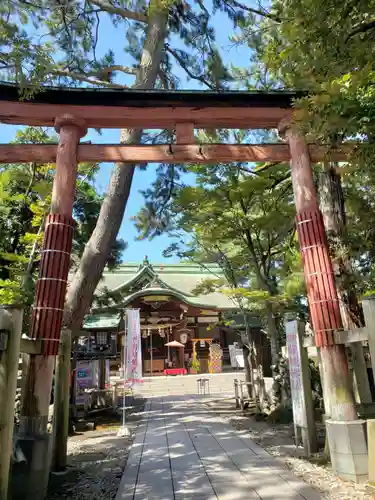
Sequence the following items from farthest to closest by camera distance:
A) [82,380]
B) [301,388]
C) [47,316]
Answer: [82,380], [301,388], [47,316]

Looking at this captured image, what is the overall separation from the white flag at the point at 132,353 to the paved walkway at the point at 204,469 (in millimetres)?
1108

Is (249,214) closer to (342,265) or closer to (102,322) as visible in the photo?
(342,265)

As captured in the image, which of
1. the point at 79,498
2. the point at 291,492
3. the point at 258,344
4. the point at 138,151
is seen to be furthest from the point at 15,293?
the point at 258,344

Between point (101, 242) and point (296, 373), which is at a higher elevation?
point (101, 242)

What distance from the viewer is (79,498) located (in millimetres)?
4105

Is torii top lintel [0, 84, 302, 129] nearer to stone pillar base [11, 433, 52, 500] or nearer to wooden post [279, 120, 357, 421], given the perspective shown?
wooden post [279, 120, 357, 421]

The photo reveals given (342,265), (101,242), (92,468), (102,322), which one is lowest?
(92,468)

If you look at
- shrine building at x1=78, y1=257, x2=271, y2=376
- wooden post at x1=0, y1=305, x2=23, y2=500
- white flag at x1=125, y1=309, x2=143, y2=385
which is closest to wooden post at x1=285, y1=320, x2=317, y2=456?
wooden post at x1=0, y1=305, x2=23, y2=500

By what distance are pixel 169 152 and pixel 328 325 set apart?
3.28m

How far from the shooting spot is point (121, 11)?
859cm

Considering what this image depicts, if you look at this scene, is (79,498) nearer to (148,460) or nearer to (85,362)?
(148,460)

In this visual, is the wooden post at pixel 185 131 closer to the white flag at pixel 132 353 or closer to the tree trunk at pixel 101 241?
the tree trunk at pixel 101 241

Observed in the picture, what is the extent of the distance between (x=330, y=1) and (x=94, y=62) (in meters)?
6.35

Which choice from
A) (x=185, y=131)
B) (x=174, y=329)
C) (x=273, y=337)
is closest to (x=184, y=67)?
(x=185, y=131)
